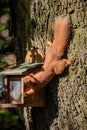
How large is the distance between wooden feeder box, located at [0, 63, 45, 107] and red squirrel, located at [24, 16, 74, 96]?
0.13 ft

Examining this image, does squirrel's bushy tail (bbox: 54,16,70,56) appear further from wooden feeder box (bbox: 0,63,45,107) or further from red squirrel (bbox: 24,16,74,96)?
wooden feeder box (bbox: 0,63,45,107)

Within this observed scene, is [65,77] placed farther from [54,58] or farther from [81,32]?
[81,32]

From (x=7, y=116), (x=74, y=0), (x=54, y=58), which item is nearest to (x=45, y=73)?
(x=54, y=58)

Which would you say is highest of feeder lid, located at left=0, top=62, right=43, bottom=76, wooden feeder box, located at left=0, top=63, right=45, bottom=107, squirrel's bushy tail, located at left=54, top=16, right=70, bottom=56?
squirrel's bushy tail, located at left=54, top=16, right=70, bottom=56

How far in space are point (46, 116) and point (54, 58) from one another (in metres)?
0.45

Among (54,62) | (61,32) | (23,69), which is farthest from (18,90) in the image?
(61,32)

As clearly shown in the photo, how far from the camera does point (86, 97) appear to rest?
2.46 meters

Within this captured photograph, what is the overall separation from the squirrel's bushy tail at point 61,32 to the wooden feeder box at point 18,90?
0.18 metres

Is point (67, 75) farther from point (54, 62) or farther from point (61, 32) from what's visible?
point (61, 32)

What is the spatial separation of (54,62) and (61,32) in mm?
184

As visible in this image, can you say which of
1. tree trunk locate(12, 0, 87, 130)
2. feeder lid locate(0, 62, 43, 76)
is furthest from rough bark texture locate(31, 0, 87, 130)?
feeder lid locate(0, 62, 43, 76)

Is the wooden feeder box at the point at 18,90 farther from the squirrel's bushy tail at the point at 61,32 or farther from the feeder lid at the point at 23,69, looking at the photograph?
the squirrel's bushy tail at the point at 61,32

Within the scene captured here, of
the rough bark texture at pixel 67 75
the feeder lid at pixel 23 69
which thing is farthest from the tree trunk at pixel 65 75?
the feeder lid at pixel 23 69

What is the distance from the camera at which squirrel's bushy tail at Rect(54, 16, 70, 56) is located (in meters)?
2.46
